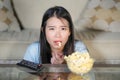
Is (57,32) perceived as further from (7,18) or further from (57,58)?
(7,18)

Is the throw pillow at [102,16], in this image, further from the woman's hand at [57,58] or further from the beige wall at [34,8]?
the woman's hand at [57,58]

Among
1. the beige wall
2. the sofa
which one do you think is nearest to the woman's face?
the sofa

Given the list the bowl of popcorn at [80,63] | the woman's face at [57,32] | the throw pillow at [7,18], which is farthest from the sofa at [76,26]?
the bowl of popcorn at [80,63]

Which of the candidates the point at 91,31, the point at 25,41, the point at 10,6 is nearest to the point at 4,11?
the point at 10,6

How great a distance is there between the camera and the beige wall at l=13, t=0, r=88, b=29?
2.30 meters

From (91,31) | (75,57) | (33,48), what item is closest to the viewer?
(75,57)

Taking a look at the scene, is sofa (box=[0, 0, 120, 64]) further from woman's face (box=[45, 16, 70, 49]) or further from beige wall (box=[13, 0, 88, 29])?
woman's face (box=[45, 16, 70, 49])

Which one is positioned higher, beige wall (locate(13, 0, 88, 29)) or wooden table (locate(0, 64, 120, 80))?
beige wall (locate(13, 0, 88, 29))

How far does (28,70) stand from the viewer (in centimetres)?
107

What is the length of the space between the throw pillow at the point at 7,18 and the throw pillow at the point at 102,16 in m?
0.52

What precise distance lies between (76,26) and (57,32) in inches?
40.7

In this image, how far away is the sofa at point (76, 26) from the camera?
1799 millimetres

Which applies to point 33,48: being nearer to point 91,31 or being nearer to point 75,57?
point 75,57

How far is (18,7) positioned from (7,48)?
615mm
